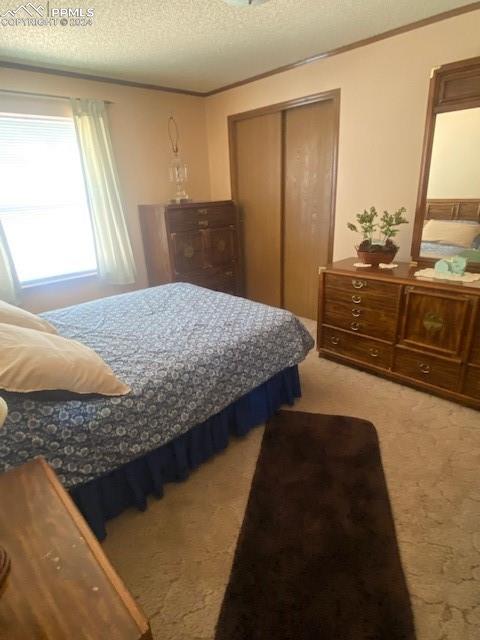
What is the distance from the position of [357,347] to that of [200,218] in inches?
77.4

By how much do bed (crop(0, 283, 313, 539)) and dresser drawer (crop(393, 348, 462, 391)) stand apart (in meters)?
0.68

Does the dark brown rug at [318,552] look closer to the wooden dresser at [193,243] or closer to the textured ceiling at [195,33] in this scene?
the wooden dresser at [193,243]

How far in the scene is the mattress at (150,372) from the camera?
4.10 ft

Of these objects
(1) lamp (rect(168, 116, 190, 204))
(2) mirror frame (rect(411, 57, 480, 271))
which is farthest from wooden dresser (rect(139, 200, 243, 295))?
(2) mirror frame (rect(411, 57, 480, 271))

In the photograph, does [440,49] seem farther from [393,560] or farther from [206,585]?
[206,585]

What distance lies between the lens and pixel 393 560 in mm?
1314

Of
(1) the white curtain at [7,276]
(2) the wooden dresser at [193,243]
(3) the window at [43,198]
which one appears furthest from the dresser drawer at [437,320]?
(1) the white curtain at [7,276]

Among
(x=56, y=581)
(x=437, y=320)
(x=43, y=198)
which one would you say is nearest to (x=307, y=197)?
(x=437, y=320)

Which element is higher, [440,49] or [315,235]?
[440,49]

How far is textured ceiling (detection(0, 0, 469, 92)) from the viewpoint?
79.3 inches

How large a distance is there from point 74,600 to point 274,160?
143 inches

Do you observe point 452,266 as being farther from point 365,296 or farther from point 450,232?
point 365,296

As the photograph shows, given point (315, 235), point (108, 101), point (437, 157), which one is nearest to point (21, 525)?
point (437, 157)

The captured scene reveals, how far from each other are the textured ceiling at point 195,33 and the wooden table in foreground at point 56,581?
2432mm
